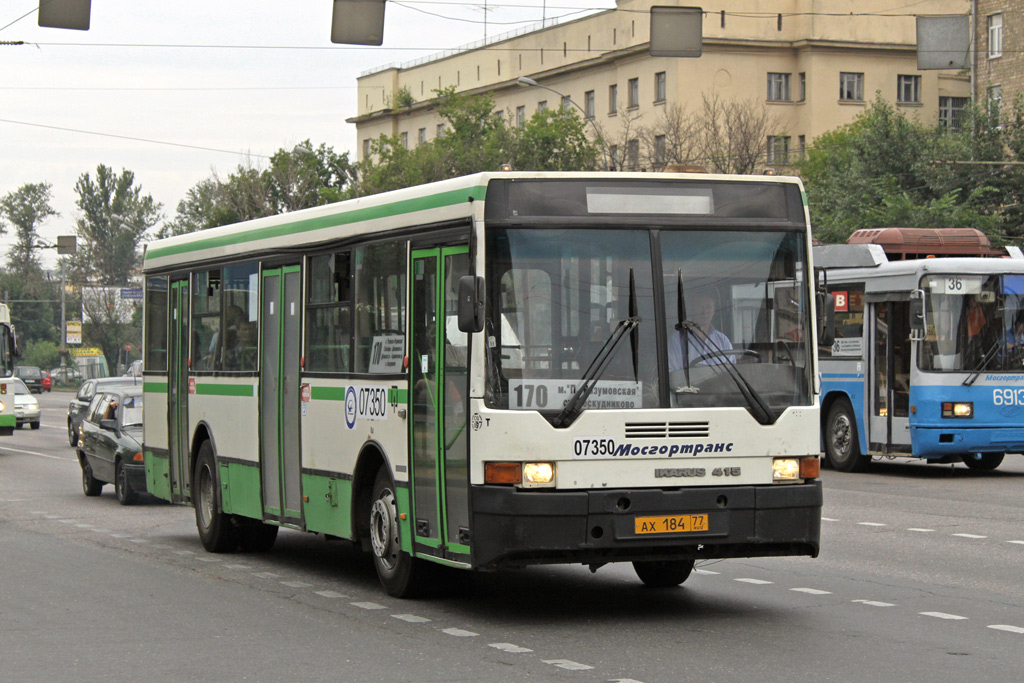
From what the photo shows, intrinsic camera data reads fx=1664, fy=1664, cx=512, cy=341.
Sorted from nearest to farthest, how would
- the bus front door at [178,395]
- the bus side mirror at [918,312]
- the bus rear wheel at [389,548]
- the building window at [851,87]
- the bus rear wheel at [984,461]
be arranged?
1. the bus rear wheel at [389,548]
2. the bus front door at [178,395]
3. the bus side mirror at [918,312]
4. the bus rear wheel at [984,461]
5. the building window at [851,87]

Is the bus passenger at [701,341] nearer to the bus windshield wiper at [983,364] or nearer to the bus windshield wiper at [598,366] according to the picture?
the bus windshield wiper at [598,366]

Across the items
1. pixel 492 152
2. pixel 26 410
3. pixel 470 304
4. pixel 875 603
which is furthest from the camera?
pixel 492 152

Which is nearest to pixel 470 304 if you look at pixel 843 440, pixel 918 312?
pixel 918 312

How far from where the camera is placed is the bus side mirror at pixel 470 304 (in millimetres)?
9578

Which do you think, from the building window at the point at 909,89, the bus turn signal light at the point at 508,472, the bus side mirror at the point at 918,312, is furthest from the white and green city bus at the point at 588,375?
the building window at the point at 909,89

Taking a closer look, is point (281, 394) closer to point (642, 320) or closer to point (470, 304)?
point (470, 304)

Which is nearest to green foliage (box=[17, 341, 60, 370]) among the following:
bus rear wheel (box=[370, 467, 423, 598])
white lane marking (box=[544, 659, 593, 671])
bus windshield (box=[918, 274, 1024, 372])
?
bus windshield (box=[918, 274, 1024, 372])

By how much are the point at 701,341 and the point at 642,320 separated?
1.28ft

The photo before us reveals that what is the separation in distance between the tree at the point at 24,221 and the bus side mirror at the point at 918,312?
130418 mm

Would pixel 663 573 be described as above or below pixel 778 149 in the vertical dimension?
below

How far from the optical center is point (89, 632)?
10055mm

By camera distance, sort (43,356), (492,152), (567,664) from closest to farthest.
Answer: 1. (567,664)
2. (492,152)
3. (43,356)

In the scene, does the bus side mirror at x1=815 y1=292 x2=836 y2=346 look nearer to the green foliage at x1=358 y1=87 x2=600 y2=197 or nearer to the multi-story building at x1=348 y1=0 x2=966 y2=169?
the green foliage at x1=358 y1=87 x2=600 y2=197

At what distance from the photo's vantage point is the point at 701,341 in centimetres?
1002
